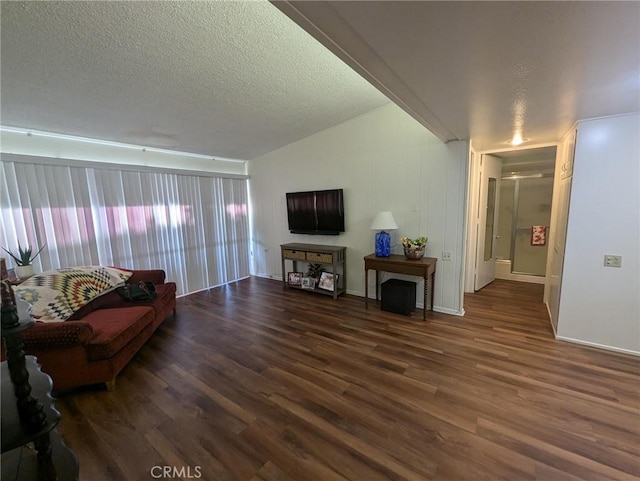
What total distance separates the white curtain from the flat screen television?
4.67 ft

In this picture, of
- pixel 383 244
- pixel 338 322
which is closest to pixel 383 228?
pixel 383 244

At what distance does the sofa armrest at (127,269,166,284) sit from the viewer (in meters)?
3.46

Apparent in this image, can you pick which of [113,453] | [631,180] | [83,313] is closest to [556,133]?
[631,180]

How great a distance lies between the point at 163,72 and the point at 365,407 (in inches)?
129

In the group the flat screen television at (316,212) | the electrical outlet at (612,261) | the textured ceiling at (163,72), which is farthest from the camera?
the flat screen television at (316,212)

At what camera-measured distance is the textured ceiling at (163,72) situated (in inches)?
68.3

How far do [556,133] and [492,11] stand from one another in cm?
289

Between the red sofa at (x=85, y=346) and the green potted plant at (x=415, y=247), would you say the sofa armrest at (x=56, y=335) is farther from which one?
the green potted plant at (x=415, y=247)

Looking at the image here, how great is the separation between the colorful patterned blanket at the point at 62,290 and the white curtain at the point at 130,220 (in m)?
0.79

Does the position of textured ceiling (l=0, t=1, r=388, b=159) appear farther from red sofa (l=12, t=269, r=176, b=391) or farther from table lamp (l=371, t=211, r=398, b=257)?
red sofa (l=12, t=269, r=176, b=391)

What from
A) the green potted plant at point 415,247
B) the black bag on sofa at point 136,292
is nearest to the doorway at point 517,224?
the green potted plant at point 415,247

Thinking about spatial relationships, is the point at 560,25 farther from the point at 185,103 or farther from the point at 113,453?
the point at 113,453

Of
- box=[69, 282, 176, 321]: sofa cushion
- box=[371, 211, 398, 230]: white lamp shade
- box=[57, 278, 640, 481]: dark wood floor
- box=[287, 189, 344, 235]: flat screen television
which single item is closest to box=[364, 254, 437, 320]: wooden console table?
box=[371, 211, 398, 230]: white lamp shade

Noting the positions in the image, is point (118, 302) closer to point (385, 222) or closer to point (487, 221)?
point (385, 222)
